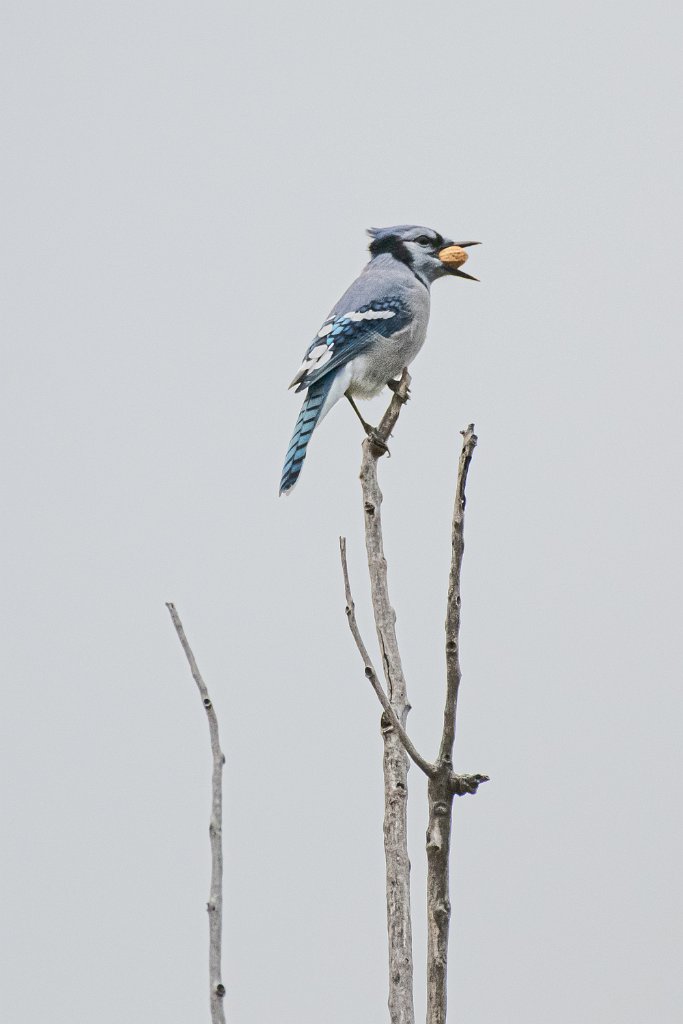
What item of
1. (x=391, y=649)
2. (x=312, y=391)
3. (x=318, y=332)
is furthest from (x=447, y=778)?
(x=318, y=332)

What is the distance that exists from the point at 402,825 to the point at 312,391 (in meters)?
2.99

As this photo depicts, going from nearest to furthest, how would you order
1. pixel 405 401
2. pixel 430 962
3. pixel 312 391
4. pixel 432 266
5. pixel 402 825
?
pixel 430 962 → pixel 402 825 → pixel 405 401 → pixel 312 391 → pixel 432 266

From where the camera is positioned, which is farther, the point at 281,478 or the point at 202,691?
the point at 281,478

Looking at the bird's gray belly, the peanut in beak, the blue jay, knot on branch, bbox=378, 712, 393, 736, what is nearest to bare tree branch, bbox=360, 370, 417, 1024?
knot on branch, bbox=378, 712, 393, 736

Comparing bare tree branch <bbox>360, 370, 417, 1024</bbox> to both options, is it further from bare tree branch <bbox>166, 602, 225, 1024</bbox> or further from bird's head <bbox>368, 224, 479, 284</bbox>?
bird's head <bbox>368, 224, 479, 284</bbox>

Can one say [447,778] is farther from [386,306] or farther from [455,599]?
[386,306]

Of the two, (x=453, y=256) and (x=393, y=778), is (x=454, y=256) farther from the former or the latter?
(x=393, y=778)

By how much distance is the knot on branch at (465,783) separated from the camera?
232 cm

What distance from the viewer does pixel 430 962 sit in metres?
2.21

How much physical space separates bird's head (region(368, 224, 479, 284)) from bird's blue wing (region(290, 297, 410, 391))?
0.59 meters

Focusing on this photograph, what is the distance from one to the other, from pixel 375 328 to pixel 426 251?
0.95 m

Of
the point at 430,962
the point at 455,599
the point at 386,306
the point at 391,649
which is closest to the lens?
the point at 430,962

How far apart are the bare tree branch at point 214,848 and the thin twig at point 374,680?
0.39m

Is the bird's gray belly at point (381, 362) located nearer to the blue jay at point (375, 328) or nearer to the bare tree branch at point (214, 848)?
the blue jay at point (375, 328)
